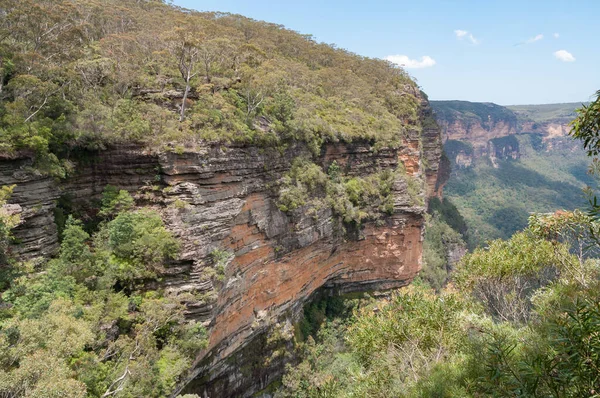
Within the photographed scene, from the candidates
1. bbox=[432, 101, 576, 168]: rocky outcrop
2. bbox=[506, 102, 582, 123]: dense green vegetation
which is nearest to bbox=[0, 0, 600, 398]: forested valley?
bbox=[432, 101, 576, 168]: rocky outcrop

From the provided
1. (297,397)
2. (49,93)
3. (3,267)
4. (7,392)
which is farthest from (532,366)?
(297,397)

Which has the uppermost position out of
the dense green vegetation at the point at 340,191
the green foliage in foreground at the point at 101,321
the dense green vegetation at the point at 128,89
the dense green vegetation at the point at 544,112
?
the dense green vegetation at the point at 544,112

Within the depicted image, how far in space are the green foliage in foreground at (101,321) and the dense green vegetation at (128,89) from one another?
2881mm

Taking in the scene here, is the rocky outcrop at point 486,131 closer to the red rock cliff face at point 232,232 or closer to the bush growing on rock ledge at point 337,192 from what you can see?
the bush growing on rock ledge at point 337,192

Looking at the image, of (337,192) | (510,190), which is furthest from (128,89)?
(510,190)

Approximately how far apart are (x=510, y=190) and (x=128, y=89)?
320 feet

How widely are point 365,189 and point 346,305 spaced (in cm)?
876

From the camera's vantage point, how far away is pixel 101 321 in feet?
32.9

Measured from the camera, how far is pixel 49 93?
12.1m

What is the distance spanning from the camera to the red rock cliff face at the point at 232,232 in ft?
39.9

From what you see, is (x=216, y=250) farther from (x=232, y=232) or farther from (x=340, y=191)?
(x=340, y=191)

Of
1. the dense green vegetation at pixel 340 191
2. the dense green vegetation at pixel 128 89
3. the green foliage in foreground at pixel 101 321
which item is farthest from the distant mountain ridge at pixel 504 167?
the green foliage in foreground at pixel 101 321

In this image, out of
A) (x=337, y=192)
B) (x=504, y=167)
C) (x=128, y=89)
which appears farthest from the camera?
(x=504, y=167)

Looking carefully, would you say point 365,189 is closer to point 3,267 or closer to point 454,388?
point 454,388
